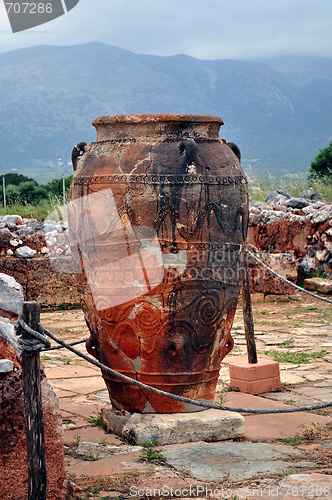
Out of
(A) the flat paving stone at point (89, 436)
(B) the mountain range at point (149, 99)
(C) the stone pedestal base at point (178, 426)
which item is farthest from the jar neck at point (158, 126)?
(B) the mountain range at point (149, 99)

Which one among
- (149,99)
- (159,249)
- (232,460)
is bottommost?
(232,460)

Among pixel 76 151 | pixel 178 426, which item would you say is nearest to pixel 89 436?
pixel 178 426

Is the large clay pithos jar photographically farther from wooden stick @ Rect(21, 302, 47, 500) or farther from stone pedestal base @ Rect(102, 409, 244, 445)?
wooden stick @ Rect(21, 302, 47, 500)

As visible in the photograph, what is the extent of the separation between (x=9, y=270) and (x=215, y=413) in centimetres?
568

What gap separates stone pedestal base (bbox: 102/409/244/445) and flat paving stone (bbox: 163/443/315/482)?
0.29 feet

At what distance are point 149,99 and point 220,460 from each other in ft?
372

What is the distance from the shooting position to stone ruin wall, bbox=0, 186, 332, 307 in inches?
351

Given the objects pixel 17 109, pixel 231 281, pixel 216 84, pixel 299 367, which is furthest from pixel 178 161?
pixel 216 84

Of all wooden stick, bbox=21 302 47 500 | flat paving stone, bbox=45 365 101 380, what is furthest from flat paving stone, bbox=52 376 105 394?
wooden stick, bbox=21 302 47 500

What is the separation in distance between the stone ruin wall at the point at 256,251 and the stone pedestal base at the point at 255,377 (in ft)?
13.5

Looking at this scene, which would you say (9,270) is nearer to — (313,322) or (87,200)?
(313,322)

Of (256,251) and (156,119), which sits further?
(256,251)

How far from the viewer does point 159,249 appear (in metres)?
3.56

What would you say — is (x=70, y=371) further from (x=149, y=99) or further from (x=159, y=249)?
(x=149, y=99)
